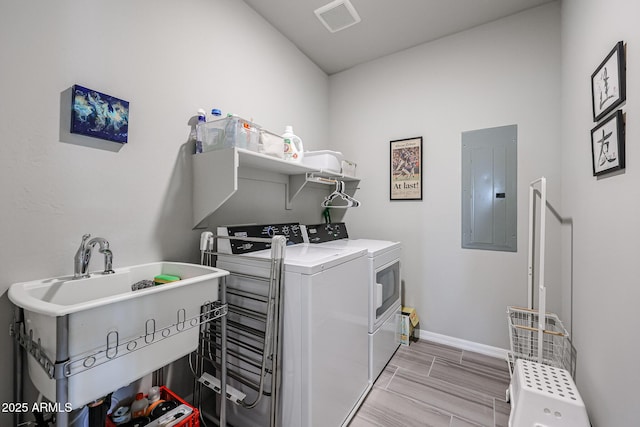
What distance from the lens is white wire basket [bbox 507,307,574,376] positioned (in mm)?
1701

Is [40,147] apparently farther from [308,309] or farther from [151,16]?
[308,309]

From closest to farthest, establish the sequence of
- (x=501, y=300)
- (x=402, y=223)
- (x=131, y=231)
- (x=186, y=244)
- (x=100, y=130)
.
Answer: (x=100, y=130)
(x=131, y=231)
(x=186, y=244)
(x=501, y=300)
(x=402, y=223)

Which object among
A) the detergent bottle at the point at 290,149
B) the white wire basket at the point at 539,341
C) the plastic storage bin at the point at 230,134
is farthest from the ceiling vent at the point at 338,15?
the white wire basket at the point at 539,341

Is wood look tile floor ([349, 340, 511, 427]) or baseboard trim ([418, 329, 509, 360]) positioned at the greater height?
baseboard trim ([418, 329, 509, 360])

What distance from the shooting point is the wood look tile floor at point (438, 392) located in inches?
62.2

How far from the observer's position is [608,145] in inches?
47.6

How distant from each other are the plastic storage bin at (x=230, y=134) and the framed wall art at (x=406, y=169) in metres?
1.54

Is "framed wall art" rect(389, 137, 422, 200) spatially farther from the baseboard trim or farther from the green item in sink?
the green item in sink

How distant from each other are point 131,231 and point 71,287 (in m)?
0.35

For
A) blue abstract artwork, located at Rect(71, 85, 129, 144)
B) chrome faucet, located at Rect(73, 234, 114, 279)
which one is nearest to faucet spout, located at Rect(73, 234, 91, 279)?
chrome faucet, located at Rect(73, 234, 114, 279)

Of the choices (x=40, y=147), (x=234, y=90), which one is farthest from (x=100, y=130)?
(x=234, y=90)

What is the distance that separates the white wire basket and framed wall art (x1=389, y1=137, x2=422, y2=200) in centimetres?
122

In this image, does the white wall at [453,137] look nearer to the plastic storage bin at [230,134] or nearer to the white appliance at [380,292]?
the white appliance at [380,292]

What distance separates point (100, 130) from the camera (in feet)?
3.97
